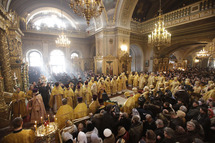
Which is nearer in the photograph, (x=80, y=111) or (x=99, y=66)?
(x=80, y=111)

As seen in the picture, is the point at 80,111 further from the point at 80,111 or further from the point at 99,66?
the point at 99,66

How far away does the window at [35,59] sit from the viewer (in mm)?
15641

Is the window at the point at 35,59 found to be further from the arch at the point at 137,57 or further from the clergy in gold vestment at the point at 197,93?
the clergy in gold vestment at the point at 197,93

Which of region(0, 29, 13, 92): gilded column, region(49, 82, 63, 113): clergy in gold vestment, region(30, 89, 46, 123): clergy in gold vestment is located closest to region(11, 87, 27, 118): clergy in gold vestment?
region(30, 89, 46, 123): clergy in gold vestment

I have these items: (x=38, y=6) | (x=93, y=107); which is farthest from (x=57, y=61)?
(x=93, y=107)

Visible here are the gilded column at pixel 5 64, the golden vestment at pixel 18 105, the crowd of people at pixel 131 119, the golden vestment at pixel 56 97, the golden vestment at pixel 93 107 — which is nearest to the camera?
the crowd of people at pixel 131 119

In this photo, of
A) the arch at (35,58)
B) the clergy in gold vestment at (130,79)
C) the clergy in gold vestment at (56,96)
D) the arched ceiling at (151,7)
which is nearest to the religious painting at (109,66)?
the clergy in gold vestment at (130,79)

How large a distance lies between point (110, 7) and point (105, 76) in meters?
8.29

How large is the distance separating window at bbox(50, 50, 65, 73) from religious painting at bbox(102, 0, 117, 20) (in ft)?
33.0

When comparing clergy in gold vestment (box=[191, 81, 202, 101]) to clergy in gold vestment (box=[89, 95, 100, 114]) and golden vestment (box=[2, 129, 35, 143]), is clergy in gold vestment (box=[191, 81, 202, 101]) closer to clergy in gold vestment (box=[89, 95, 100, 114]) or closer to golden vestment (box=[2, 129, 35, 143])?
clergy in gold vestment (box=[89, 95, 100, 114])

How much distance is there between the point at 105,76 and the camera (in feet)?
33.8

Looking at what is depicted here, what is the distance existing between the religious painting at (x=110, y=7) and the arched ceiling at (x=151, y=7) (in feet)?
14.6

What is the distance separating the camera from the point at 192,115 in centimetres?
315

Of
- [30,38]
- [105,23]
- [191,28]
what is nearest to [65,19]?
[30,38]
